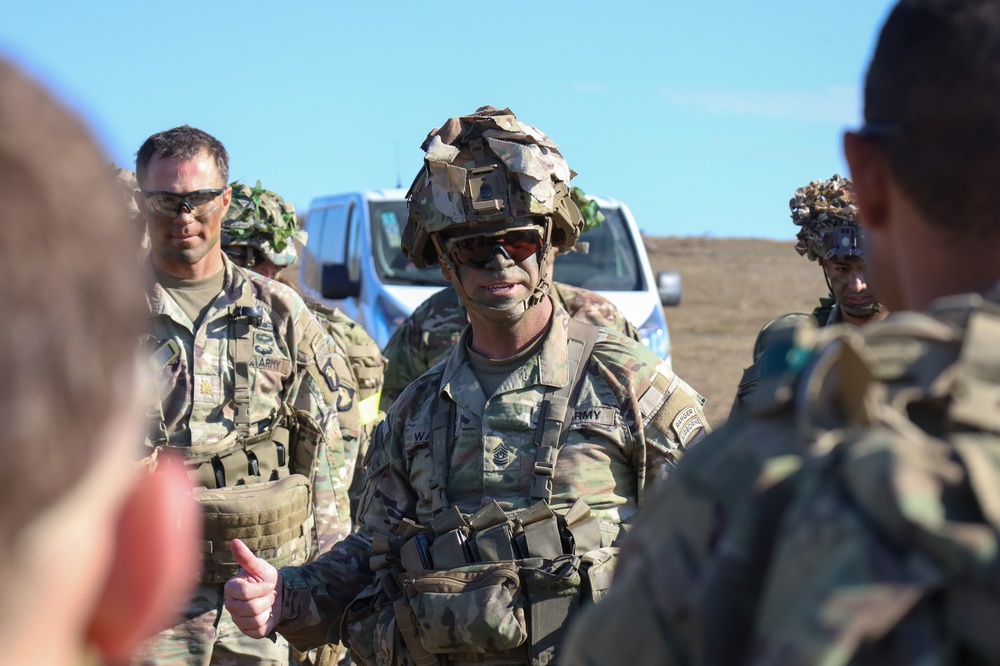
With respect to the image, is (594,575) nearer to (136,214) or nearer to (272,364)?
(272,364)

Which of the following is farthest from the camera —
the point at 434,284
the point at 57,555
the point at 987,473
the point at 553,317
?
the point at 434,284

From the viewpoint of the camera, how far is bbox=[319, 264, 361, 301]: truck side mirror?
9930 mm

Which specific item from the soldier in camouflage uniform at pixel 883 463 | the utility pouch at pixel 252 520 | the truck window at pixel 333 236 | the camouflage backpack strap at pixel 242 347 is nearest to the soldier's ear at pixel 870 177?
the soldier in camouflage uniform at pixel 883 463

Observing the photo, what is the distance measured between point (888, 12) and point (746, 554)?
822 mm

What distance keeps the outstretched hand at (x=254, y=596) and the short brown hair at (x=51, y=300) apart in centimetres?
276

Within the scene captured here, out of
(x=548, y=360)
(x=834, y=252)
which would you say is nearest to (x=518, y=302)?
(x=548, y=360)

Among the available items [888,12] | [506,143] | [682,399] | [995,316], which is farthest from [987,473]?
[506,143]

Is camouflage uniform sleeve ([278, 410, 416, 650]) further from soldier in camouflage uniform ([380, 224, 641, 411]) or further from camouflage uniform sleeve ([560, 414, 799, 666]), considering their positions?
soldier in camouflage uniform ([380, 224, 641, 411])

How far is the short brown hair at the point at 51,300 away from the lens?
0.99m

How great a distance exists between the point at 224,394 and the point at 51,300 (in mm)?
4456

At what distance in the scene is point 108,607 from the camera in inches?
44.6

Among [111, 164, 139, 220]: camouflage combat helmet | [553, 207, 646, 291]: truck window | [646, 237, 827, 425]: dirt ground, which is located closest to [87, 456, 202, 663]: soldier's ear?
[111, 164, 139, 220]: camouflage combat helmet

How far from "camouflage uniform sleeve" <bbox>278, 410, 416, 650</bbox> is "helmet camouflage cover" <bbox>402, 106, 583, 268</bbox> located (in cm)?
79

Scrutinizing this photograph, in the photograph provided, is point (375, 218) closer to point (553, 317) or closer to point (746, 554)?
point (553, 317)
